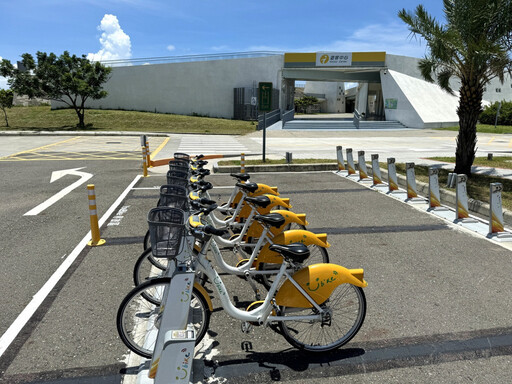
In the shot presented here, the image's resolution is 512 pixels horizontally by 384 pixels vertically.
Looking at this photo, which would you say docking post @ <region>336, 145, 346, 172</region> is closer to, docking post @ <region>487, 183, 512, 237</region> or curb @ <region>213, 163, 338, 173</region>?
curb @ <region>213, 163, 338, 173</region>

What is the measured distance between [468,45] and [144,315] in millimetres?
10808

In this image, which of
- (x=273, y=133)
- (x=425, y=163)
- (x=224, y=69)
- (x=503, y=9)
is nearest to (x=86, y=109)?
(x=224, y=69)

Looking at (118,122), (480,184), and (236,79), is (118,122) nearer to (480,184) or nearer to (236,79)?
(236,79)

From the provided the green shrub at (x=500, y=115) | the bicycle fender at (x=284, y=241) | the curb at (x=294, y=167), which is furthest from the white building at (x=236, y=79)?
the bicycle fender at (x=284, y=241)

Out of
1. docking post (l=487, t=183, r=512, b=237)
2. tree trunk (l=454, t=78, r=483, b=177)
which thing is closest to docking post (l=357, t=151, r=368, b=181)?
tree trunk (l=454, t=78, r=483, b=177)

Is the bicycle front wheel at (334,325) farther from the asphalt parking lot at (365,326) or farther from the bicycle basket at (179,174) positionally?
the bicycle basket at (179,174)

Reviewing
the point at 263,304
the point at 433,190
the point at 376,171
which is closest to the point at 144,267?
the point at 263,304

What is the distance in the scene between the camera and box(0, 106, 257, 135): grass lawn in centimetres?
3331

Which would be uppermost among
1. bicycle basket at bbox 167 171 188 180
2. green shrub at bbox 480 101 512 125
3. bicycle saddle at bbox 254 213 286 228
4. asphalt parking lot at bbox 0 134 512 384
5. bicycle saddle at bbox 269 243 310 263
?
green shrub at bbox 480 101 512 125

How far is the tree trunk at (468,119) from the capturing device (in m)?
11.1

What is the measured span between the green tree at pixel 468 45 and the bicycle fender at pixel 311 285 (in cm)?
904

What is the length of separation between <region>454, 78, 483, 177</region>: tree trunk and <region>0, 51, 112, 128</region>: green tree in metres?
28.5

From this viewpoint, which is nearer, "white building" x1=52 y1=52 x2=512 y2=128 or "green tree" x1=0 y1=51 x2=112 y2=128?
"green tree" x1=0 y1=51 x2=112 y2=128

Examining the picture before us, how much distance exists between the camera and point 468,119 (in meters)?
11.3
